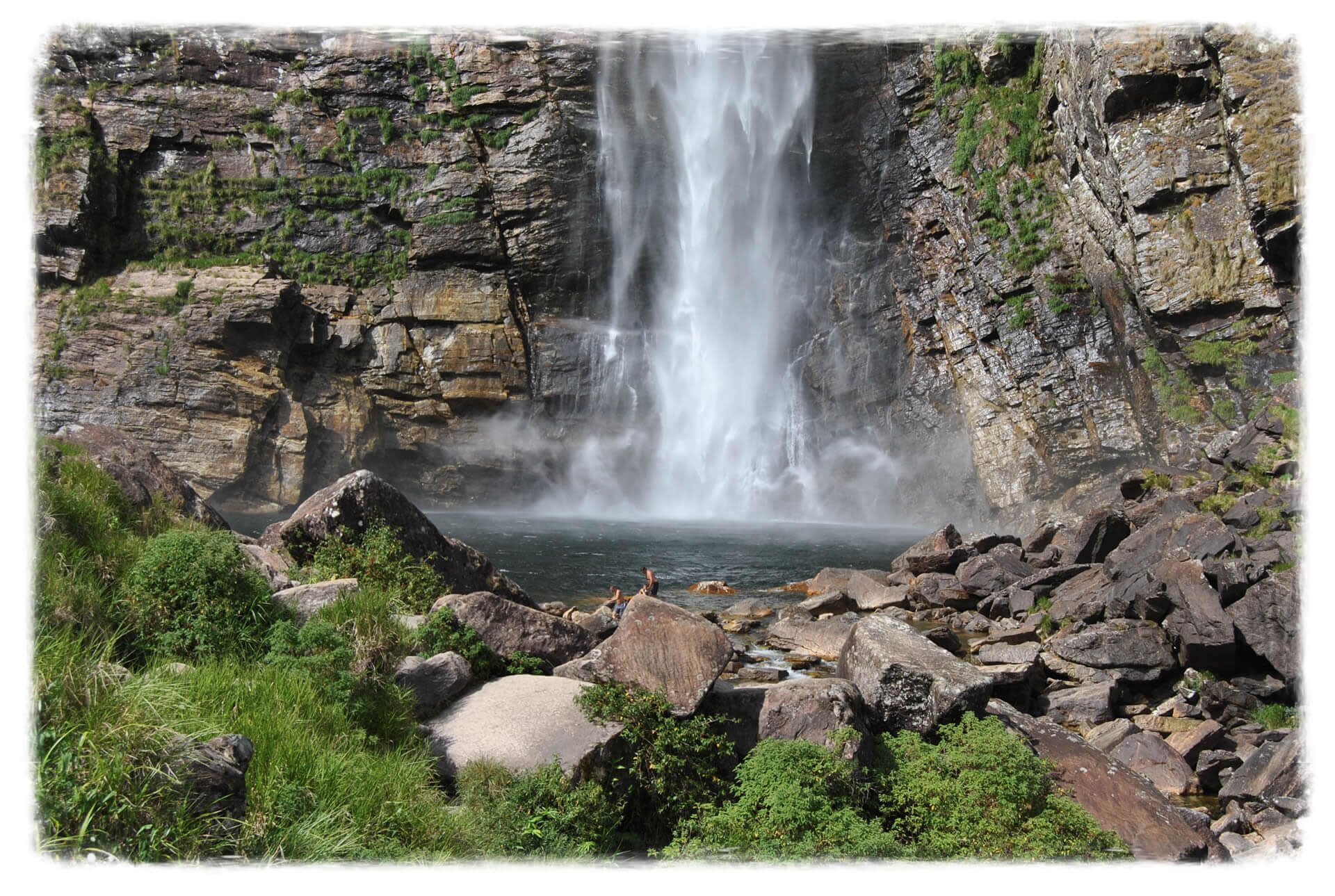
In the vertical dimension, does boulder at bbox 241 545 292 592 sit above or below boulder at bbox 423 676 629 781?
above

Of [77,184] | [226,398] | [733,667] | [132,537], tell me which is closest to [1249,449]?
[733,667]

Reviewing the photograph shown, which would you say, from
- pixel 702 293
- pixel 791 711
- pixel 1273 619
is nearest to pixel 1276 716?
pixel 1273 619

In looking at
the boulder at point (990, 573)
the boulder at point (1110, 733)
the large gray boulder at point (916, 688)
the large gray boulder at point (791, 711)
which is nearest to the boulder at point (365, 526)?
the large gray boulder at point (791, 711)

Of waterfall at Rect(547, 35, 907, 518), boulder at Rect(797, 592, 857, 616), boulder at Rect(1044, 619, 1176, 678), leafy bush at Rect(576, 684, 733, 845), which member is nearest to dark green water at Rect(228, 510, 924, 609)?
boulder at Rect(797, 592, 857, 616)

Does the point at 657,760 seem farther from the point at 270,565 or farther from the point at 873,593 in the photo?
the point at 873,593

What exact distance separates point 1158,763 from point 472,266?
118ft

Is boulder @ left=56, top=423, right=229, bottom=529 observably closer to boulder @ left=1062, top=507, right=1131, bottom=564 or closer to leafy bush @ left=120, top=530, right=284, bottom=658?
leafy bush @ left=120, top=530, right=284, bottom=658

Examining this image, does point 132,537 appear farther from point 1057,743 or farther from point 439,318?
point 439,318

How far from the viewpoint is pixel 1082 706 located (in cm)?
1058

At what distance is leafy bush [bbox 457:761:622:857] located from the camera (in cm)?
497

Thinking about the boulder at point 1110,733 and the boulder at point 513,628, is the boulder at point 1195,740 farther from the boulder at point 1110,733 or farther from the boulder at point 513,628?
the boulder at point 513,628

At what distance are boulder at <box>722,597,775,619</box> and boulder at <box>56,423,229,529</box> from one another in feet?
32.4

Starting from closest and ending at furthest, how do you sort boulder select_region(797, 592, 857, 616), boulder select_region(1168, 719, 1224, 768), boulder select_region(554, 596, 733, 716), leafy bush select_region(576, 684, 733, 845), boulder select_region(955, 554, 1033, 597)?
leafy bush select_region(576, 684, 733, 845) < boulder select_region(554, 596, 733, 716) < boulder select_region(1168, 719, 1224, 768) < boulder select_region(797, 592, 857, 616) < boulder select_region(955, 554, 1033, 597)

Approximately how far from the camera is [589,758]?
5891mm
